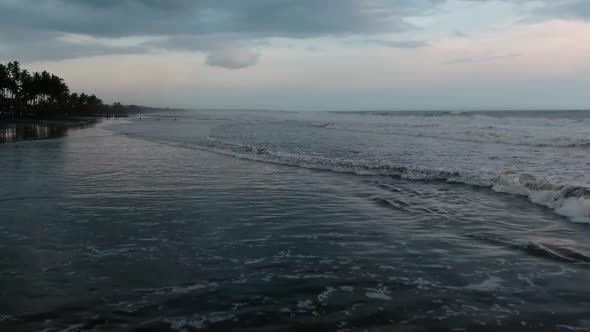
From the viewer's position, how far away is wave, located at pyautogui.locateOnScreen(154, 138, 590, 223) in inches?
377

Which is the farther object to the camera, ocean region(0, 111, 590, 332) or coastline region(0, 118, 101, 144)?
coastline region(0, 118, 101, 144)

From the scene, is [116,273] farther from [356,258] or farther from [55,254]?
[356,258]

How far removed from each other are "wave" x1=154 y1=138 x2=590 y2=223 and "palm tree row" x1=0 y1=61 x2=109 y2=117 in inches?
2787

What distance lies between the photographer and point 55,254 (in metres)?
6.16

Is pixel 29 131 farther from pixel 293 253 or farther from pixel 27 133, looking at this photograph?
pixel 293 253

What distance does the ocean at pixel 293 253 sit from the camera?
14.6ft

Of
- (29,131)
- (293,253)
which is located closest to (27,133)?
(29,131)

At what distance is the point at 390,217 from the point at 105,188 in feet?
25.6

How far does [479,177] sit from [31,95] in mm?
94196

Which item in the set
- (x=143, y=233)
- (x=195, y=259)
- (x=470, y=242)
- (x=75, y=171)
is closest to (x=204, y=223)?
(x=143, y=233)

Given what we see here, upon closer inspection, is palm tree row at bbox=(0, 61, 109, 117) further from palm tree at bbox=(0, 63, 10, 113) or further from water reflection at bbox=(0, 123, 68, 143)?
water reflection at bbox=(0, 123, 68, 143)

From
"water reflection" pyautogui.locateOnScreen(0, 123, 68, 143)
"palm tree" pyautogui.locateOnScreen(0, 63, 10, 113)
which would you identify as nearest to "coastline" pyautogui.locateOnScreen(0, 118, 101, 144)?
"water reflection" pyautogui.locateOnScreen(0, 123, 68, 143)

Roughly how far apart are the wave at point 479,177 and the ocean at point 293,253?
0.24 feet

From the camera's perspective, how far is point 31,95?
85.6 m
